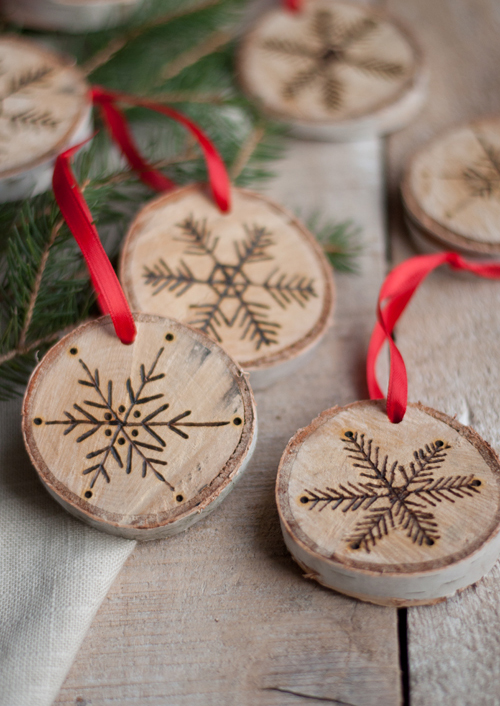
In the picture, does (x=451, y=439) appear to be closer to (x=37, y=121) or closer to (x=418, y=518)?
(x=418, y=518)

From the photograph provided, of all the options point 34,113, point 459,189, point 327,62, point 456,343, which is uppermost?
point 34,113

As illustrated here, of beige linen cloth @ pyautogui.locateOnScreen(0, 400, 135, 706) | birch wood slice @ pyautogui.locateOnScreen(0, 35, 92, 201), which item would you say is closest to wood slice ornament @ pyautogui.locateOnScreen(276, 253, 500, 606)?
beige linen cloth @ pyautogui.locateOnScreen(0, 400, 135, 706)

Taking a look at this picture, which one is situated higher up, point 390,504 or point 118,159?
point 118,159

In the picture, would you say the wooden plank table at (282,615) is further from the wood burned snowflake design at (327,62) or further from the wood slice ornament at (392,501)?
the wood burned snowflake design at (327,62)

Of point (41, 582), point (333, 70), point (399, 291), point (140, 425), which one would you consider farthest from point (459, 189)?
point (41, 582)

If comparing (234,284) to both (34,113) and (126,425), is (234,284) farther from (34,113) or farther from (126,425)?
(34,113)

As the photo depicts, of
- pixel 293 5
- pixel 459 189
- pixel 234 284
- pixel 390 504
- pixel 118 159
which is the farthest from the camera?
pixel 293 5

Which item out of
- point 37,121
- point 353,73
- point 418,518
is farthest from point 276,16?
point 418,518

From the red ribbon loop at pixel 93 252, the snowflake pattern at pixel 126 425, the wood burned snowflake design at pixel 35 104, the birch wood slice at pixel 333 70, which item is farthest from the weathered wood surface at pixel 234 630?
the birch wood slice at pixel 333 70
